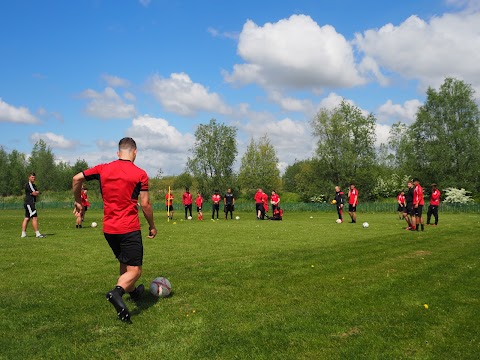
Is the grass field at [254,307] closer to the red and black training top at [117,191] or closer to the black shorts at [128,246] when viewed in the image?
the black shorts at [128,246]

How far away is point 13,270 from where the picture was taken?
873 centimetres

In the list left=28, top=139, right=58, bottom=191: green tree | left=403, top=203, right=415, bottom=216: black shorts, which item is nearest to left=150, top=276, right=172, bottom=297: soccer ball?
left=403, top=203, right=415, bottom=216: black shorts

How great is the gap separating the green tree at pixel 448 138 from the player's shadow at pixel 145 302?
2100 inches

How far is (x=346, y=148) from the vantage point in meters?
57.7

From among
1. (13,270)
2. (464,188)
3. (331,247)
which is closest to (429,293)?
(331,247)

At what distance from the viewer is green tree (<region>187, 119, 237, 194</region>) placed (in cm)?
6400

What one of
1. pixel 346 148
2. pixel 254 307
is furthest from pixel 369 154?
pixel 254 307

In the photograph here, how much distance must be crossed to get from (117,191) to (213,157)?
5923 centimetres

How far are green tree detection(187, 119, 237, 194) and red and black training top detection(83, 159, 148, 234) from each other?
189 feet

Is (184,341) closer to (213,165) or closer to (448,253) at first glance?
(448,253)

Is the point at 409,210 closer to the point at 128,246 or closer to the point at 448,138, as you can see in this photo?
the point at 128,246

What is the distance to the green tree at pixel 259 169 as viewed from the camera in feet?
224

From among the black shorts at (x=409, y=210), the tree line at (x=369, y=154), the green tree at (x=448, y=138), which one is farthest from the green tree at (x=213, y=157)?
the black shorts at (x=409, y=210)

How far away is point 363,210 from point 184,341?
41.4 meters
